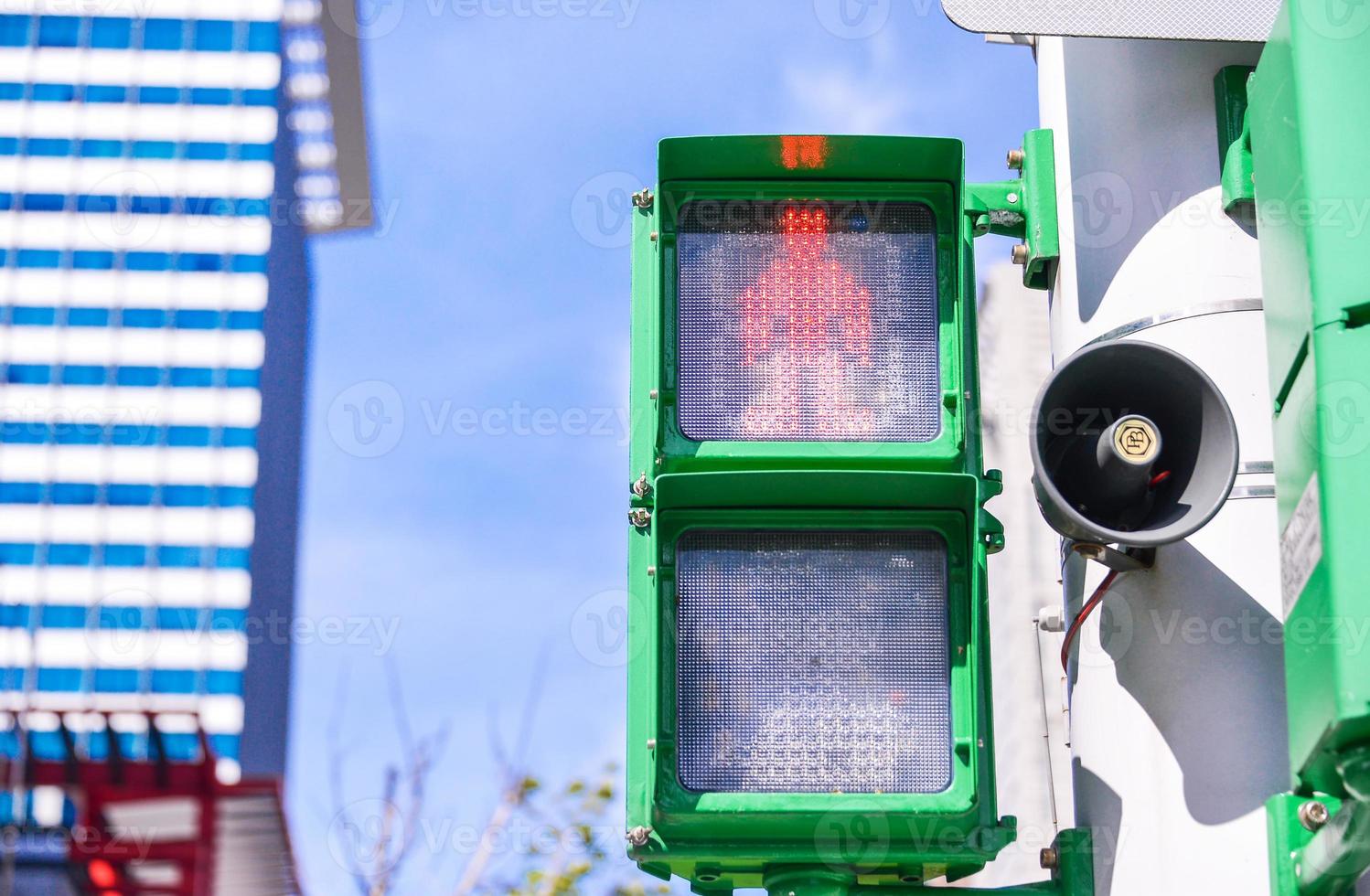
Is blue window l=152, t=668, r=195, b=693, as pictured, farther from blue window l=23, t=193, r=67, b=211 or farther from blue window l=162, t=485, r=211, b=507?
blue window l=23, t=193, r=67, b=211

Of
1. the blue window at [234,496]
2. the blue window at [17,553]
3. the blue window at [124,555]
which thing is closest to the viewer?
the blue window at [17,553]

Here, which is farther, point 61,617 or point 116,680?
point 116,680

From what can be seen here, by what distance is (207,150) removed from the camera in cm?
6919

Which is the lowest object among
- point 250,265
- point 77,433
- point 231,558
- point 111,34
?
point 231,558

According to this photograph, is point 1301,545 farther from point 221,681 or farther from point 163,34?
point 163,34

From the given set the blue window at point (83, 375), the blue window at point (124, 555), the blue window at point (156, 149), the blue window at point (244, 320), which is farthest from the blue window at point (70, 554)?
the blue window at point (156, 149)

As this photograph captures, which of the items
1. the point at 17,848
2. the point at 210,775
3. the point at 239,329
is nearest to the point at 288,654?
the point at 239,329

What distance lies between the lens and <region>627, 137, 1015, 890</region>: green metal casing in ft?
10.1

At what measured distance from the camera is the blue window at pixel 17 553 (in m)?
63.1

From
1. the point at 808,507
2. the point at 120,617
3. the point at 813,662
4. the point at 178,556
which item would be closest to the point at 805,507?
the point at 808,507

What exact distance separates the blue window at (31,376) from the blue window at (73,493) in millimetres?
4100

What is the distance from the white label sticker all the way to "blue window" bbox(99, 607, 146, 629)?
64.4 meters

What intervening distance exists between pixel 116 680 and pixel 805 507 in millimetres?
63442

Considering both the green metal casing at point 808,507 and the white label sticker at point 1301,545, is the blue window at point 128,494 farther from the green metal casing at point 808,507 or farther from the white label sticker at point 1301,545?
the white label sticker at point 1301,545
